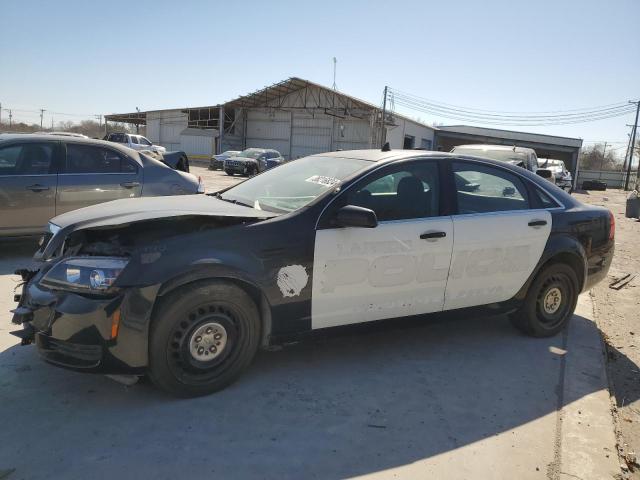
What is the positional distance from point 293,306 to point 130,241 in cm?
112

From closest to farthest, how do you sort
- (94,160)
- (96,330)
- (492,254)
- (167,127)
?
(96,330)
(492,254)
(94,160)
(167,127)

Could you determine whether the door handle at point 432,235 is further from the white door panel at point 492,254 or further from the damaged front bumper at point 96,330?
the damaged front bumper at point 96,330

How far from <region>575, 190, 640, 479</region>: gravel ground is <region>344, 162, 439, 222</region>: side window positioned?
6.49ft

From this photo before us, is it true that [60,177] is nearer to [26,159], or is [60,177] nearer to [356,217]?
[26,159]

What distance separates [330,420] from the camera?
311cm

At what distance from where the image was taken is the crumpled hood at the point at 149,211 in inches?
125

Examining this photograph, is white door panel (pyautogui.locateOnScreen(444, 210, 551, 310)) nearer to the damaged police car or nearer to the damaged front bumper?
the damaged police car

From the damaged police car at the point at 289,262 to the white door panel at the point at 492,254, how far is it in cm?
1

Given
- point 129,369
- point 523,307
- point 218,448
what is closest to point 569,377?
point 523,307

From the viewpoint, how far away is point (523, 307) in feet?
15.1

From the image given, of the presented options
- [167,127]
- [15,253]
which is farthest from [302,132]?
[15,253]

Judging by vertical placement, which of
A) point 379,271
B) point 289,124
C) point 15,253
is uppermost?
point 289,124

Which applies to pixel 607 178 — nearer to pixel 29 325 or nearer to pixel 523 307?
pixel 523 307

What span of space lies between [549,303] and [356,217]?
2.45 m
